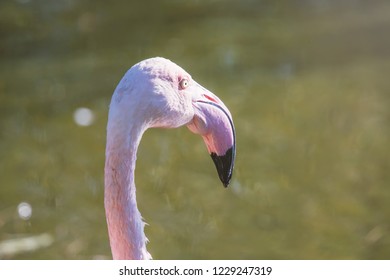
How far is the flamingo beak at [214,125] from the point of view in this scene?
174 centimetres

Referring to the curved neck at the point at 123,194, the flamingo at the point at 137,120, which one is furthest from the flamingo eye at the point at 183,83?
the curved neck at the point at 123,194

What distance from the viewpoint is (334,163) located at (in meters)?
3.53

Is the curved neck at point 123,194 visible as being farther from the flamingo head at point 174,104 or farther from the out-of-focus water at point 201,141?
the out-of-focus water at point 201,141

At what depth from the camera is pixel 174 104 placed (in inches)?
65.5

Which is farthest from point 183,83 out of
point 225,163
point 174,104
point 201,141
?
point 201,141

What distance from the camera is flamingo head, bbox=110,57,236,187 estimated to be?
159 cm

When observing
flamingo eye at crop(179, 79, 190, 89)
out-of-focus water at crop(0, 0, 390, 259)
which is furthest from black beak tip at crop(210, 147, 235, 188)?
out-of-focus water at crop(0, 0, 390, 259)

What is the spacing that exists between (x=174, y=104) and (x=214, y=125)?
122 mm

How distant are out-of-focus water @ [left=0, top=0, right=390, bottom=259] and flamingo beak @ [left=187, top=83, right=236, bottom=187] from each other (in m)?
1.21

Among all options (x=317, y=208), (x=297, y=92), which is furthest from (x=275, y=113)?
(x=317, y=208)

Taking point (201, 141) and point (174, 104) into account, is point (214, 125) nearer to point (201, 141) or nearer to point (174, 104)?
point (174, 104)

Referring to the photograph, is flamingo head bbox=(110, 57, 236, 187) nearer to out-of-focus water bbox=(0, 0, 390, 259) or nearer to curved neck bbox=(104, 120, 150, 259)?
curved neck bbox=(104, 120, 150, 259)

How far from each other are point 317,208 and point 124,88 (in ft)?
5.91
